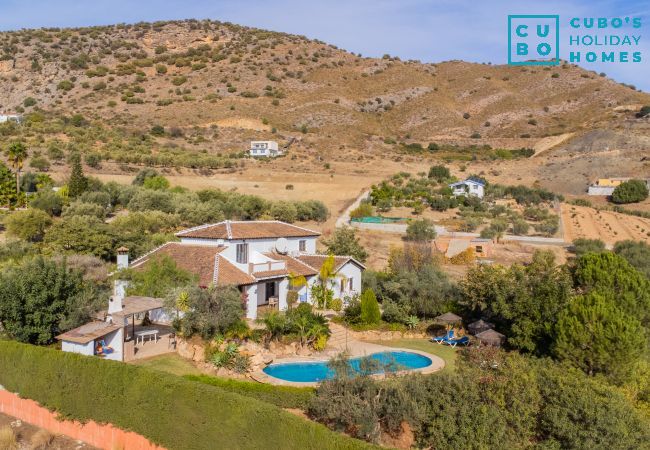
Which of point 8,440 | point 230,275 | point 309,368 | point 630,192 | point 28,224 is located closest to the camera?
point 8,440

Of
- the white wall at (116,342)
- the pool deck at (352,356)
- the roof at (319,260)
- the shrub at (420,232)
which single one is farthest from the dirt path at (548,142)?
the white wall at (116,342)

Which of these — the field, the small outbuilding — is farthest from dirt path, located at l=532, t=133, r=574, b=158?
the small outbuilding

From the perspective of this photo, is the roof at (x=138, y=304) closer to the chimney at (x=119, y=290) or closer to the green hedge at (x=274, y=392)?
the chimney at (x=119, y=290)

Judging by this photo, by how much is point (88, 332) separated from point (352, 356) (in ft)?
30.8

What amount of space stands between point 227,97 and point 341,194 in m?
42.5

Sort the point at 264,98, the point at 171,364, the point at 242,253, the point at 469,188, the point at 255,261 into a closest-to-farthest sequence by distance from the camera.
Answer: the point at 171,364, the point at 255,261, the point at 242,253, the point at 469,188, the point at 264,98

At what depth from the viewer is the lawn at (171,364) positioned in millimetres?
18203

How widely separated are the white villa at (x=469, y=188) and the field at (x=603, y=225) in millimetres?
8814

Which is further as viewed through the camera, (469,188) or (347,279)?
(469,188)

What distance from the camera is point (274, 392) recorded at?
15.5 meters

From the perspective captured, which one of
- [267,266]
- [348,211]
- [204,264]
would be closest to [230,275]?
[204,264]

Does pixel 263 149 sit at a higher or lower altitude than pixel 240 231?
higher

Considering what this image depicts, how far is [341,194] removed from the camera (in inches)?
2375

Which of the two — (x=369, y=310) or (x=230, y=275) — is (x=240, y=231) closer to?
(x=230, y=275)
